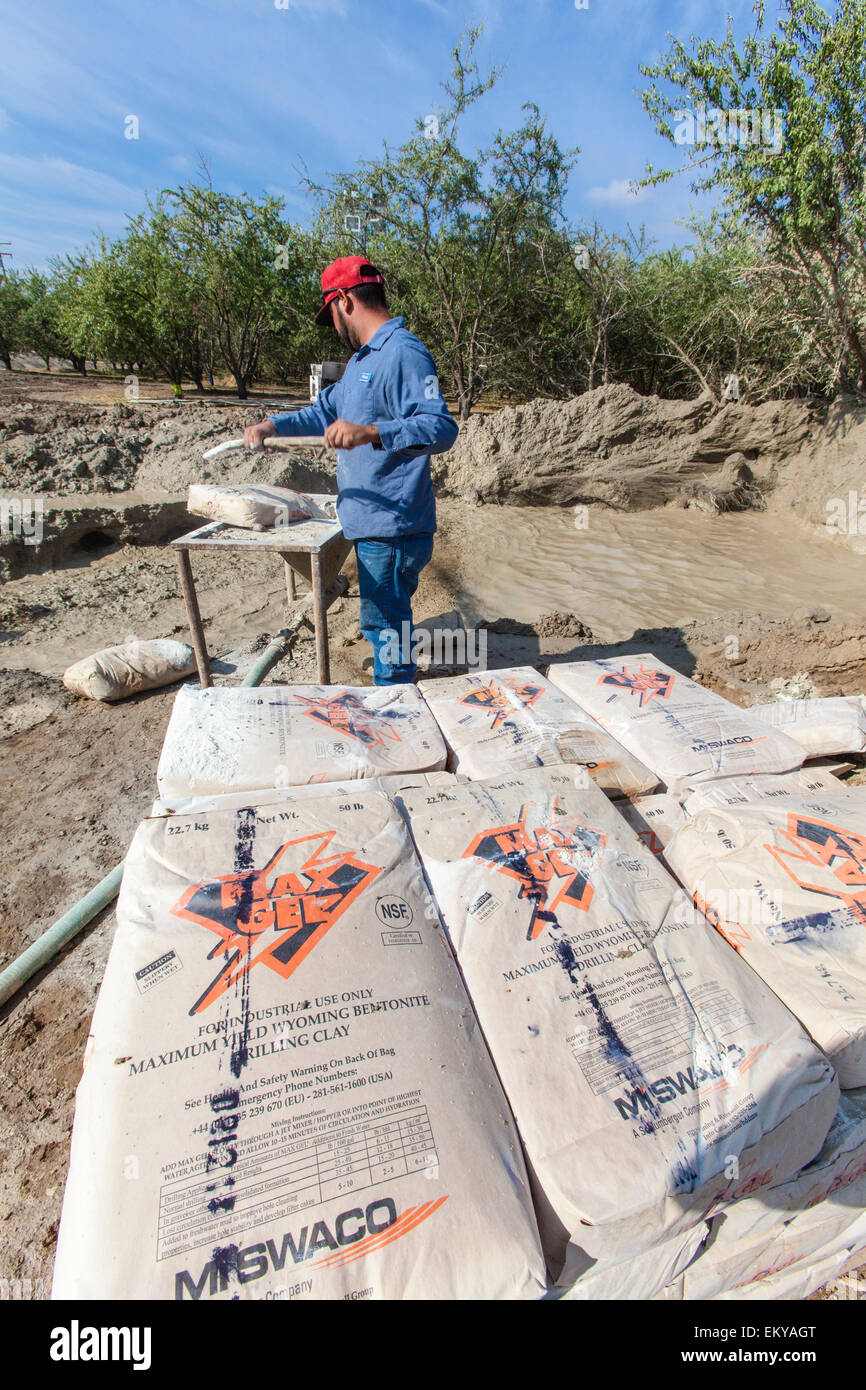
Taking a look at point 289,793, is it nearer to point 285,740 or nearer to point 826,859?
point 285,740

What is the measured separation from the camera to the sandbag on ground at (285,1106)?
0.82m

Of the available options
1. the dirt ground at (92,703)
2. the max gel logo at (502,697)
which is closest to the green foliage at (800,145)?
the dirt ground at (92,703)

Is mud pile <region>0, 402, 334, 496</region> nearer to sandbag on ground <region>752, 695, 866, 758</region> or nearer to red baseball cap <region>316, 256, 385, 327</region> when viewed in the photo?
red baseball cap <region>316, 256, 385, 327</region>

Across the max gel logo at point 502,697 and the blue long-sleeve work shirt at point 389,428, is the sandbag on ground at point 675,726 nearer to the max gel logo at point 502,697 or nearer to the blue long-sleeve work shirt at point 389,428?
the max gel logo at point 502,697

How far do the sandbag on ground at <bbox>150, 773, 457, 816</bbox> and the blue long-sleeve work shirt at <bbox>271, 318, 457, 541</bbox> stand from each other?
1240 mm

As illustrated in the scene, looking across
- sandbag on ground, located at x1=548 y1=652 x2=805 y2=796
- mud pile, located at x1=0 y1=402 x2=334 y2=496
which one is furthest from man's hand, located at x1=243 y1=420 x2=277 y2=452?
mud pile, located at x1=0 y1=402 x2=334 y2=496

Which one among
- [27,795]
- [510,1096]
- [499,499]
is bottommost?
[27,795]

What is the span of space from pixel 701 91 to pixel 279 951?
8.74 m

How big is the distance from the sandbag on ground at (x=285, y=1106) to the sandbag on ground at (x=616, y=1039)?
7cm

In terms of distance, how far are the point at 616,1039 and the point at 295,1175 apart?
0.56 m

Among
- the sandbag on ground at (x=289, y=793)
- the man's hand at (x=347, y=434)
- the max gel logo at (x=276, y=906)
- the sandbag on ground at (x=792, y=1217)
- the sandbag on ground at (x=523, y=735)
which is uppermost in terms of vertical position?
the man's hand at (x=347, y=434)
